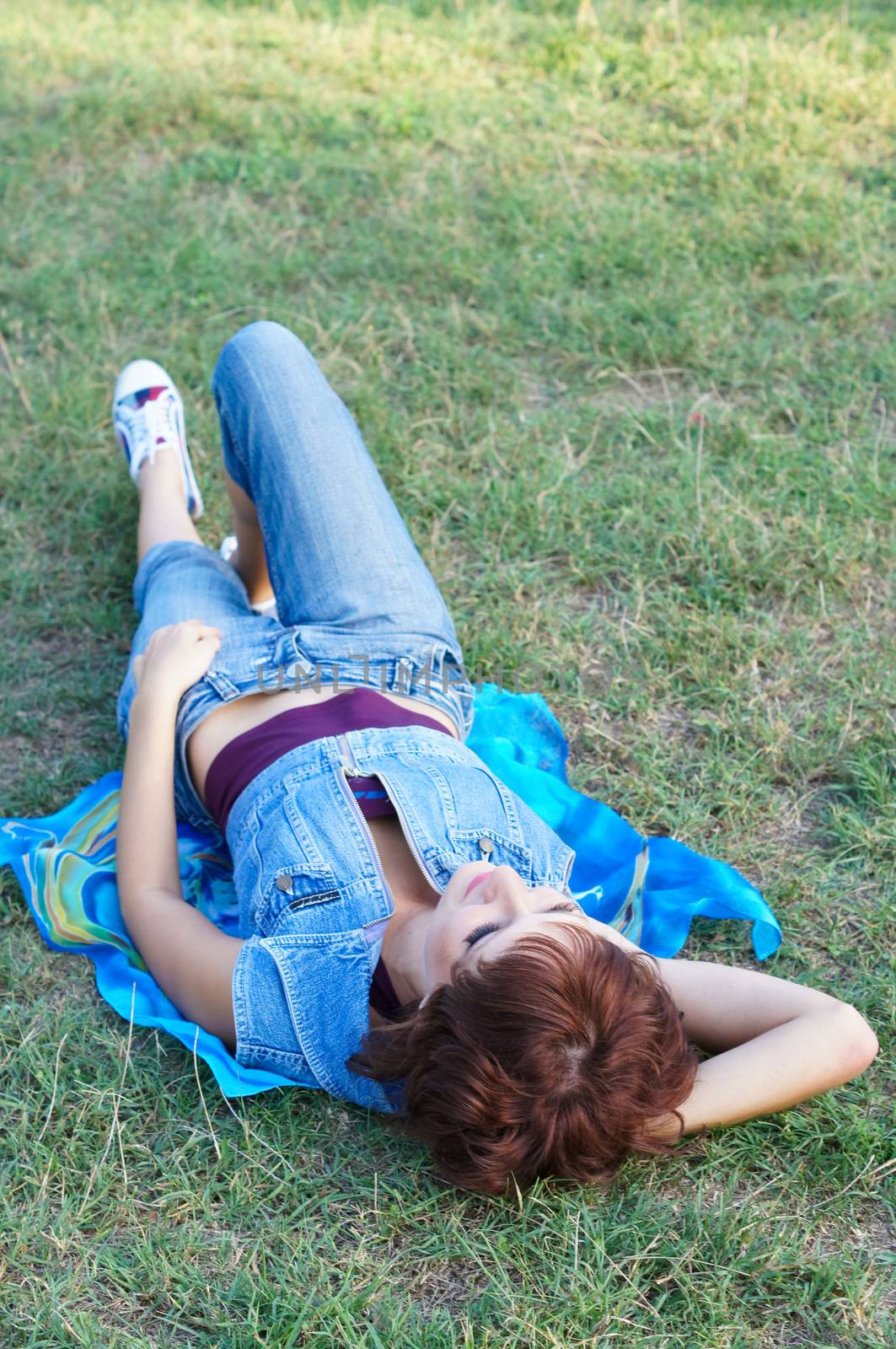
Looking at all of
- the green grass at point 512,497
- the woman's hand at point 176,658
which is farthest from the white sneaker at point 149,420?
the woman's hand at point 176,658

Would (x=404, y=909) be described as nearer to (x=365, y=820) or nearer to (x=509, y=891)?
(x=365, y=820)

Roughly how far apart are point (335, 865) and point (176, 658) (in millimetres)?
790

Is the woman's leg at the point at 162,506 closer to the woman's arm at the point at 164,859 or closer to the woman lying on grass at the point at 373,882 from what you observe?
the woman lying on grass at the point at 373,882

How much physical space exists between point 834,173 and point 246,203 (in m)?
2.73

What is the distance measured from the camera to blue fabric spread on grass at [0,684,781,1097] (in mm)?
3049

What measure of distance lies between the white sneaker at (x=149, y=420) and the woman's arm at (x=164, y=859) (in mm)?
1179

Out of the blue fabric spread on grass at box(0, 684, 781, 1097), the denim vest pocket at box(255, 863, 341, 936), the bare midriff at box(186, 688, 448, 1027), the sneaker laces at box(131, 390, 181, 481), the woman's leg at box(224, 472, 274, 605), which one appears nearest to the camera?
the denim vest pocket at box(255, 863, 341, 936)

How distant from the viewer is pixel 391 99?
21.2 feet

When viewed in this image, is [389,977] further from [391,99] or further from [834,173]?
[391,99]

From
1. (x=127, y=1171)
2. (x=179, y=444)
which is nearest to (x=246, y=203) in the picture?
(x=179, y=444)

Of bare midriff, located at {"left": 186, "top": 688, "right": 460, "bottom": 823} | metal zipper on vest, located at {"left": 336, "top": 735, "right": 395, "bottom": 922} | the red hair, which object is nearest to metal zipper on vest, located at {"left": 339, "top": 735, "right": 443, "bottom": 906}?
metal zipper on vest, located at {"left": 336, "top": 735, "right": 395, "bottom": 922}

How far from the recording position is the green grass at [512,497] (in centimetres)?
250

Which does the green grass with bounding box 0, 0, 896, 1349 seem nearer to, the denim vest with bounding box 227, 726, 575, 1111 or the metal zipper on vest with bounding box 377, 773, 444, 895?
the denim vest with bounding box 227, 726, 575, 1111

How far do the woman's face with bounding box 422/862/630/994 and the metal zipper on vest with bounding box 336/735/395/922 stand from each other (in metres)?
0.19
